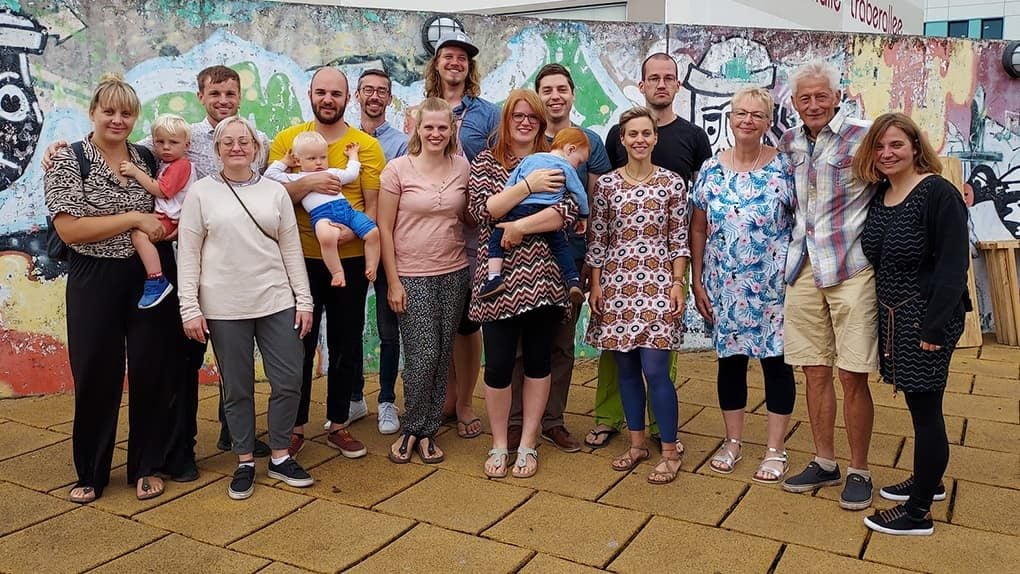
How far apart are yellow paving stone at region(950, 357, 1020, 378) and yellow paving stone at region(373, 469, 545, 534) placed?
12.7ft

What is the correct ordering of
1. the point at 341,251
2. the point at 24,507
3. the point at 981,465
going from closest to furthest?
the point at 24,507 < the point at 341,251 < the point at 981,465

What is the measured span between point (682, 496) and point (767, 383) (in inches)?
26.8

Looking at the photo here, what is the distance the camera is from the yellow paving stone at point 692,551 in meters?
3.13

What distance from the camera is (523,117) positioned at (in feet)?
12.9

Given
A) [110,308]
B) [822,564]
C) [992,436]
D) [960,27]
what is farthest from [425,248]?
[960,27]

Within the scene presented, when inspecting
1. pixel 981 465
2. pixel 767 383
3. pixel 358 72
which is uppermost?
pixel 358 72

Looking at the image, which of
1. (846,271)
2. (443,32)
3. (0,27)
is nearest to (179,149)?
(0,27)

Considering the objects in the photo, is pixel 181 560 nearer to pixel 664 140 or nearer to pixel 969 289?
pixel 664 140

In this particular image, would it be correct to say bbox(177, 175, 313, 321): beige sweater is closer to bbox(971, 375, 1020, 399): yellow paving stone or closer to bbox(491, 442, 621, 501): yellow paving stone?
bbox(491, 442, 621, 501): yellow paving stone

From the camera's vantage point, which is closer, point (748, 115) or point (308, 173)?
point (748, 115)

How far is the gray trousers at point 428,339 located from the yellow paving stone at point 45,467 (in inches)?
55.7

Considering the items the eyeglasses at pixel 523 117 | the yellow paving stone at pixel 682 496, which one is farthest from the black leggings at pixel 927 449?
the eyeglasses at pixel 523 117

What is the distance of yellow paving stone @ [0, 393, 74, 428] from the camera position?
15.8ft

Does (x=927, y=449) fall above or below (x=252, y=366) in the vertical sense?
below
